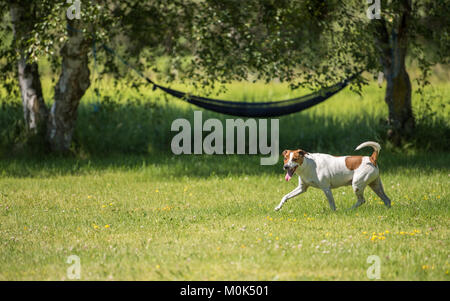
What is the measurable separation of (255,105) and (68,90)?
3900 millimetres

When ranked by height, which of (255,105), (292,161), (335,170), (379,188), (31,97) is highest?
(31,97)

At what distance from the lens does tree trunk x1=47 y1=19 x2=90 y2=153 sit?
1298 cm

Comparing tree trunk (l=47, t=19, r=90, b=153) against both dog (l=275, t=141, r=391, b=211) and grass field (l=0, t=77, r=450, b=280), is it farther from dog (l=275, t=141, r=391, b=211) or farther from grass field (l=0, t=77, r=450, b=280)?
dog (l=275, t=141, r=391, b=211)

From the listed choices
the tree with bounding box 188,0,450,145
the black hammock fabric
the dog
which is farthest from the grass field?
the tree with bounding box 188,0,450,145

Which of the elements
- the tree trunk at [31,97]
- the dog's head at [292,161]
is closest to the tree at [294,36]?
the dog's head at [292,161]

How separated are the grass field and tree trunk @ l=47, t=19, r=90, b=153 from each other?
1.72 ft

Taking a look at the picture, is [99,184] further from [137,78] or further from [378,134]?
[378,134]

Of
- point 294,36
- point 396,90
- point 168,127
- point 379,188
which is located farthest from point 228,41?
point 396,90

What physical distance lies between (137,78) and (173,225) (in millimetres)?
6957

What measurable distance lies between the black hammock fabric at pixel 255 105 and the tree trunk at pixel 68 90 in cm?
148

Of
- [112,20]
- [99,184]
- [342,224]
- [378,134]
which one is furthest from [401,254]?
[378,134]

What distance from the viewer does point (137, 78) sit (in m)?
13.9

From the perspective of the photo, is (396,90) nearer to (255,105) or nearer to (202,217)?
(255,105)

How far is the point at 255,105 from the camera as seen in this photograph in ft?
43.2
